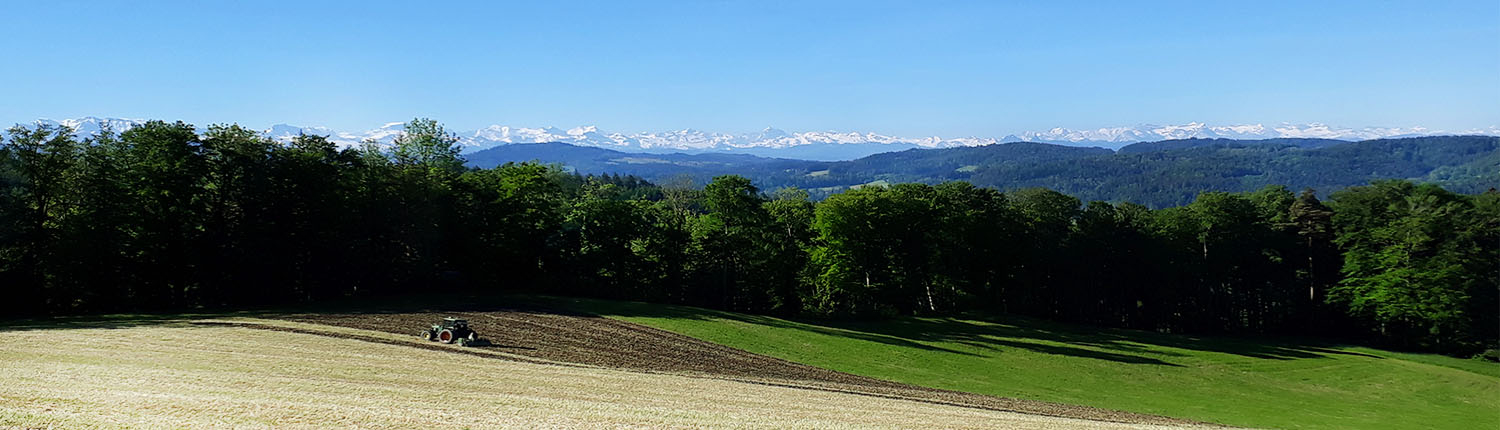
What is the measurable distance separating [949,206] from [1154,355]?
22626 millimetres

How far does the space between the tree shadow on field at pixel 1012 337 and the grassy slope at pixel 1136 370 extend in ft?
0.54

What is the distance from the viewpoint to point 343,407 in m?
18.6

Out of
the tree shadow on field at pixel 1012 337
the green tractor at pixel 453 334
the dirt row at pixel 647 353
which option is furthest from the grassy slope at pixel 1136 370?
the green tractor at pixel 453 334

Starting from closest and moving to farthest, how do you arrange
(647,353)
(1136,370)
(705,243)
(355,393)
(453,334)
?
(355,393)
(453,334)
(647,353)
(1136,370)
(705,243)

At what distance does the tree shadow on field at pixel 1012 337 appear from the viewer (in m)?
46.0

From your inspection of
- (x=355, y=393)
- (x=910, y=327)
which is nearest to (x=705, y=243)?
(x=910, y=327)

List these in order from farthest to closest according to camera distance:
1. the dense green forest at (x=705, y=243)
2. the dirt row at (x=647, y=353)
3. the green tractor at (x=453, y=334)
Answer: the dense green forest at (x=705, y=243) < the green tractor at (x=453, y=334) < the dirt row at (x=647, y=353)

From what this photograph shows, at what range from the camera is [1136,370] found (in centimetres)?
4112

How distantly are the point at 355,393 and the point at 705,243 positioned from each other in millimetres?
45083

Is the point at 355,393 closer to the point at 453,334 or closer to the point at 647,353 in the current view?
the point at 453,334

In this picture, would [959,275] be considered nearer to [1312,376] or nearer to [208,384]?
[1312,376]

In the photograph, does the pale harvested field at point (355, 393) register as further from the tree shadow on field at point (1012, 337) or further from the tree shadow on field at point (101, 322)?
the tree shadow on field at point (1012, 337)

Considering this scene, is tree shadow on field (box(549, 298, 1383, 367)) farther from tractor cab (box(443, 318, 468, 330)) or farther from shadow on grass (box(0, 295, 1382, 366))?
tractor cab (box(443, 318, 468, 330))

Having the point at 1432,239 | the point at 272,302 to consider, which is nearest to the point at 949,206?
the point at 1432,239
